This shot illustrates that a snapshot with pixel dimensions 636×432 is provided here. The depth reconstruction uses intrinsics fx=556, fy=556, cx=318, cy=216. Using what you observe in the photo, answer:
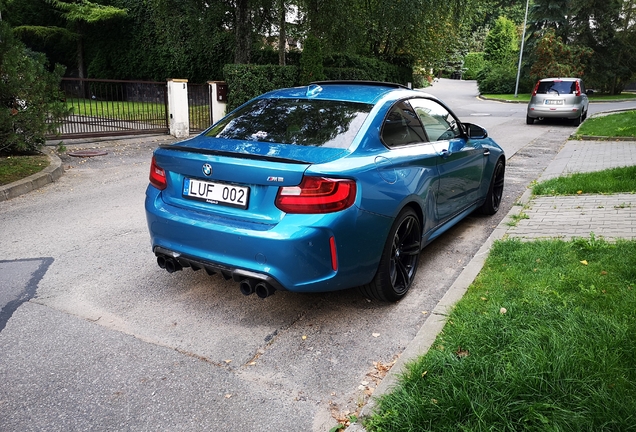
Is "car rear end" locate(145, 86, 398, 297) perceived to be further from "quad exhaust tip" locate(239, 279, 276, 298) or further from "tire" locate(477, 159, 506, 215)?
"tire" locate(477, 159, 506, 215)

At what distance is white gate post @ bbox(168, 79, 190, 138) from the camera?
49.2 feet

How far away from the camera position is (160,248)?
13.2ft

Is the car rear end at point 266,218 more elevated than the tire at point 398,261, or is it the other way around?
the car rear end at point 266,218

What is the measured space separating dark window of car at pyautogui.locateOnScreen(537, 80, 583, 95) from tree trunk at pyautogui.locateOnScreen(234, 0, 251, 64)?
10.5 meters

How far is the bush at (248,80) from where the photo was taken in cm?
1662

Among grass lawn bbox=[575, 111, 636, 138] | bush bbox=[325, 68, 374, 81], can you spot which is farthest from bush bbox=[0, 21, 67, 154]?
bush bbox=[325, 68, 374, 81]

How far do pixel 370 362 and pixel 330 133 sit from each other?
1675mm

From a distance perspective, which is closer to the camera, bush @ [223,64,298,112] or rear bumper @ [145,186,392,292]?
rear bumper @ [145,186,392,292]

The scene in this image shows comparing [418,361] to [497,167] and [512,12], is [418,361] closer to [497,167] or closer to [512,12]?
[497,167]

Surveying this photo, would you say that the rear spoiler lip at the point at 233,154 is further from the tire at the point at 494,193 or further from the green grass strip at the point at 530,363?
the tire at the point at 494,193

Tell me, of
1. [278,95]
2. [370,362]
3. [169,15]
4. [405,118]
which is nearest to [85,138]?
[169,15]

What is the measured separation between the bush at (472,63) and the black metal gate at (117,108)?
6136 cm

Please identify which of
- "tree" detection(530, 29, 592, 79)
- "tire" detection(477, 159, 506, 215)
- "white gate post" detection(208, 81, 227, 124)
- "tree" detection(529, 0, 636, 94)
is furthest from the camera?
"tree" detection(529, 0, 636, 94)

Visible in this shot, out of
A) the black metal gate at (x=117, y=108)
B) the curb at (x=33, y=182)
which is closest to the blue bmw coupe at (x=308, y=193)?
the curb at (x=33, y=182)
